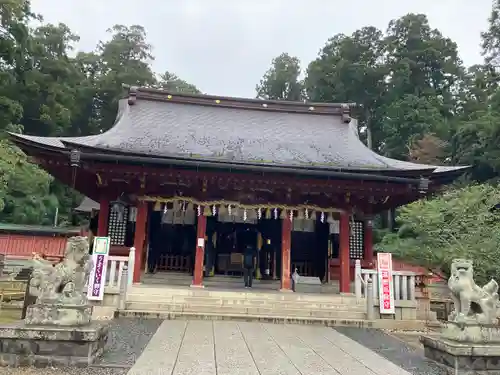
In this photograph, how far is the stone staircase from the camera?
1055cm

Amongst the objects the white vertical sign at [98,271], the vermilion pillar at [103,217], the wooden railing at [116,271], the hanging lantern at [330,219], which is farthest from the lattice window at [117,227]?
the hanging lantern at [330,219]

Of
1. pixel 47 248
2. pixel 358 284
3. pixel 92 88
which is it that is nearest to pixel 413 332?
pixel 358 284

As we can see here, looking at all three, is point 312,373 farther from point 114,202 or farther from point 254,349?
point 114,202

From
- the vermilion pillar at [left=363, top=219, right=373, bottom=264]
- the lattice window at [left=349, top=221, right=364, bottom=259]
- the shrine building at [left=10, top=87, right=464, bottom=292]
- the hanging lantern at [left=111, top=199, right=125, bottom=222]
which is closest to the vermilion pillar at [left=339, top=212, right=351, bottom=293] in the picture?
the shrine building at [left=10, top=87, right=464, bottom=292]

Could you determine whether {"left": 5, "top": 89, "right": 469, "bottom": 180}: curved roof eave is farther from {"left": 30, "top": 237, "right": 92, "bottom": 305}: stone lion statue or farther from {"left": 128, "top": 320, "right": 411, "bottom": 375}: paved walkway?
{"left": 30, "top": 237, "right": 92, "bottom": 305}: stone lion statue

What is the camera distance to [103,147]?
477 inches

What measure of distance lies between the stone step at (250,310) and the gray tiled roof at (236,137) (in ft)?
13.8

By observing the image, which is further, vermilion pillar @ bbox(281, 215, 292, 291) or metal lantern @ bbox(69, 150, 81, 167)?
vermilion pillar @ bbox(281, 215, 292, 291)

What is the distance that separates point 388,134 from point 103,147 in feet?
109

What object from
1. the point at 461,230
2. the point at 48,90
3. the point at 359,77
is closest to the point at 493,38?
the point at 359,77

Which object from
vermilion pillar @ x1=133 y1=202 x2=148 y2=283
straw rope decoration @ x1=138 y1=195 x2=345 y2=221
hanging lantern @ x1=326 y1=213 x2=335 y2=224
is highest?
straw rope decoration @ x1=138 y1=195 x2=345 y2=221

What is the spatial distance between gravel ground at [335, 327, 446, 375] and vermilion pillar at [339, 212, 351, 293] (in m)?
2.76

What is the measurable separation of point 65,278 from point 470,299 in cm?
620

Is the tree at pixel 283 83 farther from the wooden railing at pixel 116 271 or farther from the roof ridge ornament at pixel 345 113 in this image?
the wooden railing at pixel 116 271
